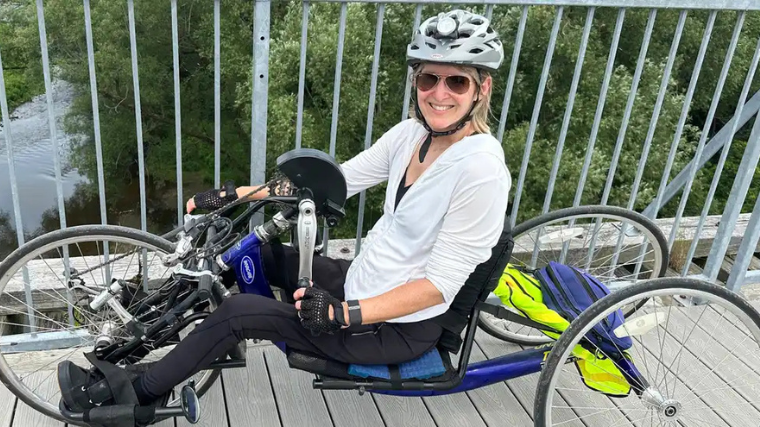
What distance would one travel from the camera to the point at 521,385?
8.52ft

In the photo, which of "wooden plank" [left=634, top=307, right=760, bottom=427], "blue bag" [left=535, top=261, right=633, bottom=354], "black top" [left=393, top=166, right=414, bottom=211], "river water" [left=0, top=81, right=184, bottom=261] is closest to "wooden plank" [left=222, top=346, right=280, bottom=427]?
"black top" [left=393, top=166, right=414, bottom=211]

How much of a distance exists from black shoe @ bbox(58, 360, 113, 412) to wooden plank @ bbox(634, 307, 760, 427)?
1862mm

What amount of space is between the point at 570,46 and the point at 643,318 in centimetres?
841

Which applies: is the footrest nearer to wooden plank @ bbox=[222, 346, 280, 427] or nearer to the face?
wooden plank @ bbox=[222, 346, 280, 427]

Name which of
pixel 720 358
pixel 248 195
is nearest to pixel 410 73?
pixel 248 195

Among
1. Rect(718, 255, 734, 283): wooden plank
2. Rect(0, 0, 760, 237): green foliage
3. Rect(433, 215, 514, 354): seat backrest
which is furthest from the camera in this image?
Rect(0, 0, 760, 237): green foliage

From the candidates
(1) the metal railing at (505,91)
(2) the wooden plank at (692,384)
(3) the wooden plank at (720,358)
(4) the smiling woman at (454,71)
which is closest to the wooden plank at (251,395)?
(1) the metal railing at (505,91)

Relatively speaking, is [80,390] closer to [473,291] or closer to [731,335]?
[473,291]

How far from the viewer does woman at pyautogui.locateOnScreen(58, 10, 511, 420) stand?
1.77 metres

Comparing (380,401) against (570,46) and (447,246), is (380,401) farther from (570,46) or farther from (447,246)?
(570,46)

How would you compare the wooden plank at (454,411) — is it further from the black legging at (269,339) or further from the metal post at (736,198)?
the metal post at (736,198)

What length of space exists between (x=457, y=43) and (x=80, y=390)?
1.44 meters

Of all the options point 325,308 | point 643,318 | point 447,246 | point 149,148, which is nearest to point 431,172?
point 447,246

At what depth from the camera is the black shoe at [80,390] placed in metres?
1.84
